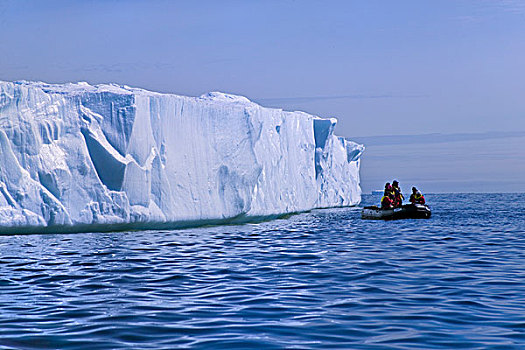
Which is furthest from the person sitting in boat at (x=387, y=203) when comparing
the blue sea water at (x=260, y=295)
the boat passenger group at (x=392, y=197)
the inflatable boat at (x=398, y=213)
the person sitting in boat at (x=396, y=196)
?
the blue sea water at (x=260, y=295)

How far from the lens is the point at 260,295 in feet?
24.8

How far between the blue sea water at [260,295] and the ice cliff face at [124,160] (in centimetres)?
207

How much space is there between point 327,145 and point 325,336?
2690 cm

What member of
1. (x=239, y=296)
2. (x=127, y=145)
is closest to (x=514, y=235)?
(x=127, y=145)

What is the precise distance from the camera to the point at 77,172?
16250 millimetres

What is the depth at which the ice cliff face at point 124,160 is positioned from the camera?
15.5 m

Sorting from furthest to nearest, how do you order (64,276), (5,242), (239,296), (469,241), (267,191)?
1. (267,191)
2. (469,241)
3. (5,242)
4. (64,276)
5. (239,296)

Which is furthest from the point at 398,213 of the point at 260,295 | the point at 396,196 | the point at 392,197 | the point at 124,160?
the point at 260,295

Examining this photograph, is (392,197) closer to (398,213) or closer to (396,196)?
(396,196)

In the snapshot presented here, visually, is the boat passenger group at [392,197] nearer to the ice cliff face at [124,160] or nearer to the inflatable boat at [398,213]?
the inflatable boat at [398,213]

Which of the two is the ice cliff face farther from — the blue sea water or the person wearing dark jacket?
the person wearing dark jacket

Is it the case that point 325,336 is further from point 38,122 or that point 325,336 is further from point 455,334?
point 38,122

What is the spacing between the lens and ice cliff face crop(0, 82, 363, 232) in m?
15.5

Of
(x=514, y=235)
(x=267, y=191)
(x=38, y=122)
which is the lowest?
(x=514, y=235)
